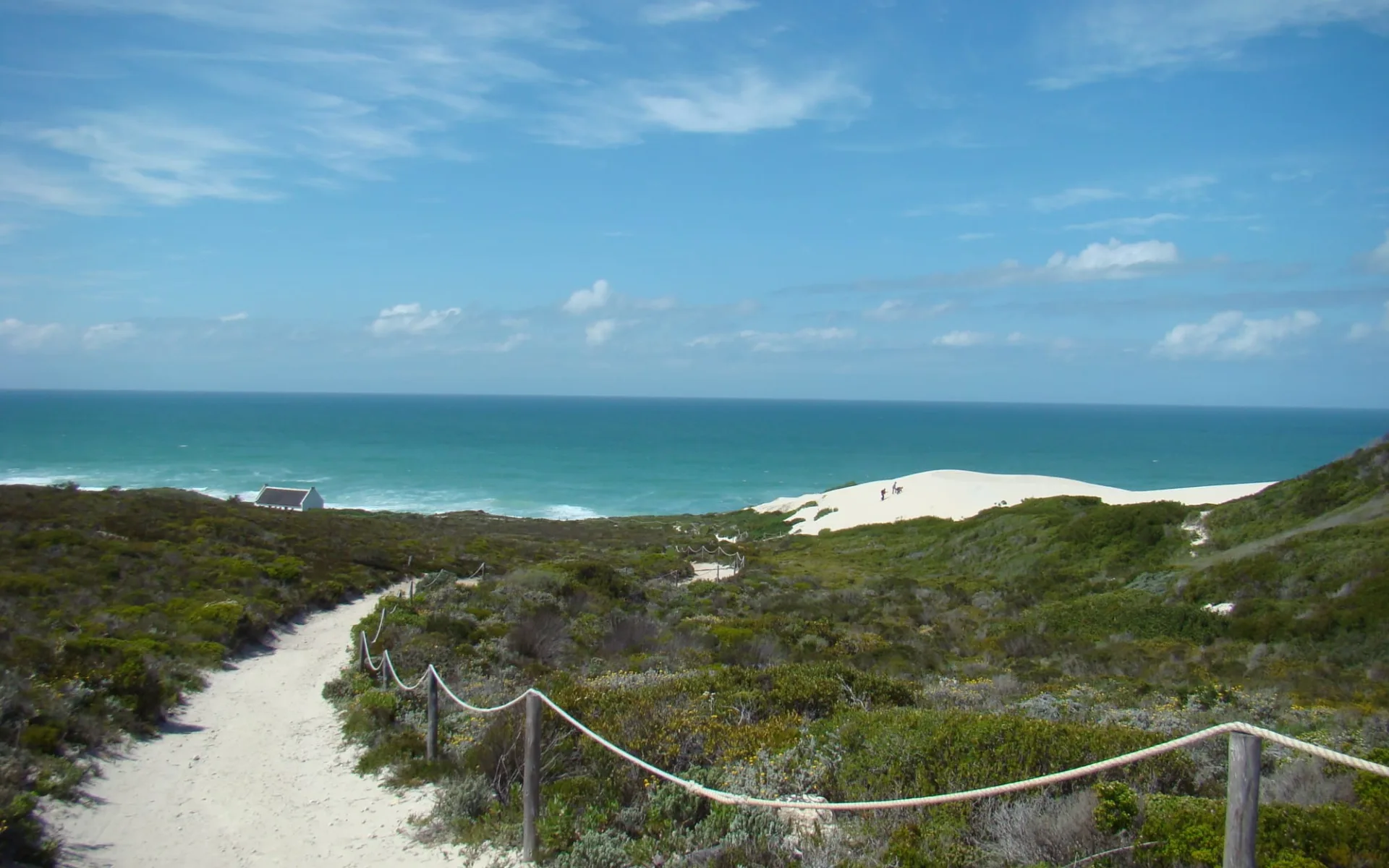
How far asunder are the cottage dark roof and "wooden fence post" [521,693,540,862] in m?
46.1

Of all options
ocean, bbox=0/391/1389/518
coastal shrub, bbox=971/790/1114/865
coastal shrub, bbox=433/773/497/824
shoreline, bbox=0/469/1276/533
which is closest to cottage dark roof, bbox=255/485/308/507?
shoreline, bbox=0/469/1276/533

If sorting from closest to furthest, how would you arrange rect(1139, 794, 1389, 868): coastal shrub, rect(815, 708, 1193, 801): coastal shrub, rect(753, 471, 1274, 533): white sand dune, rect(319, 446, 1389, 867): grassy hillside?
rect(1139, 794, 1389, 868): coastal shrub
rect(319, 446, 1389, 867): grassy hillside
rect(815, 708, 1193, 801): coastal shrub
rect(753, 471, 1274, 533): white sand dune

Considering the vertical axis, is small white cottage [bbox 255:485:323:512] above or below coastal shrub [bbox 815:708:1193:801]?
below

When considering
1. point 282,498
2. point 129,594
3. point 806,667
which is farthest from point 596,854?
point 282,498

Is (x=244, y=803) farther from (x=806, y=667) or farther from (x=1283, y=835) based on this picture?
(x=1283, y=835)

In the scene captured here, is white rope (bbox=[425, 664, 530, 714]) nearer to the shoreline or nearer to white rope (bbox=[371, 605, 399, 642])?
white rope (bbox=[371, 605, 399, 642])

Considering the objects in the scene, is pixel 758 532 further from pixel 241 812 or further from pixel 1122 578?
pixel 241 812

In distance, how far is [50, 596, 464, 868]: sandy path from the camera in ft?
20.4

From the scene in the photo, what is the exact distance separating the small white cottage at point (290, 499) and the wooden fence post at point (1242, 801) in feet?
161

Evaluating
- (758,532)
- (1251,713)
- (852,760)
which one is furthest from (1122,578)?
(758,532)

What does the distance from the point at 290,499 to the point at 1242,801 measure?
51.0 m

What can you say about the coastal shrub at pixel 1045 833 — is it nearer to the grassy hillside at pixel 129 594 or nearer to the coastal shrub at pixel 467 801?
the coastal shrub at pixel 467 801

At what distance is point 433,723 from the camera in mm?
7656

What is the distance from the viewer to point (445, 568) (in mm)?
25312
